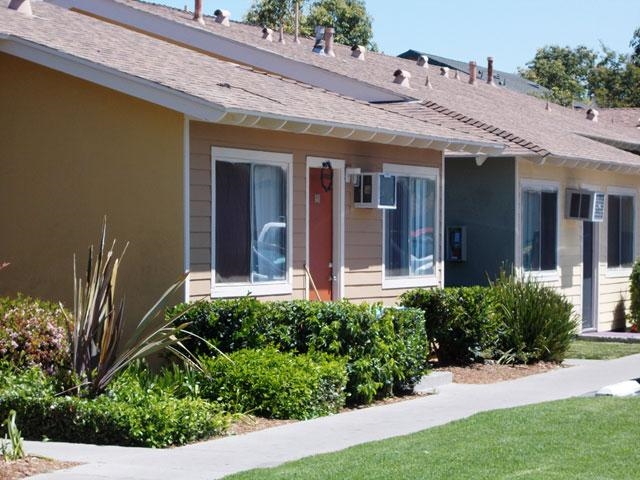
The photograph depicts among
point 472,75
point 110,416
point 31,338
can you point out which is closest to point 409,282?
point 31,338

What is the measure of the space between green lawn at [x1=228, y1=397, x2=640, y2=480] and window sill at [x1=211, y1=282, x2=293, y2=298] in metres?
3.48

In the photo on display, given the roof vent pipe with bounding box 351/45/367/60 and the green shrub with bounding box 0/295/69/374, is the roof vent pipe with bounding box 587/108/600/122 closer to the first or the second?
the roof vent pipe with bounding box 351/45/367/60

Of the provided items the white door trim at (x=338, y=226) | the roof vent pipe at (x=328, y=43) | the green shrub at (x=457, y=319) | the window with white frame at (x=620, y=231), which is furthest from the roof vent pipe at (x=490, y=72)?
the white door trim at (x=338, y=226)

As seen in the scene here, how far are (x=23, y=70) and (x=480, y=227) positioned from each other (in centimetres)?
849

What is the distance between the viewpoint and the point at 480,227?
19500mm

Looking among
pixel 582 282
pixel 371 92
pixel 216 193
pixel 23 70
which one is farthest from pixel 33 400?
pixel 582 282

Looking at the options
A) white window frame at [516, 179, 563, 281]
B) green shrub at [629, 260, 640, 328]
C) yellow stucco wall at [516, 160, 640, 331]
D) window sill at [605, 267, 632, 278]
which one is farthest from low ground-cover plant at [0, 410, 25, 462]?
window sill at [605, 267, 632, 278]

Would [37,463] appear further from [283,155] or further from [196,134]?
[283,155]

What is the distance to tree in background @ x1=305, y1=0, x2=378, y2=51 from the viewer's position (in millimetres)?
53781

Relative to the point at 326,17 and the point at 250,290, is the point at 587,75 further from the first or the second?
the point at 250,290

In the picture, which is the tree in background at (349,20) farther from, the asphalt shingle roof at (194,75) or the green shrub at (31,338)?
the green shrub at (31,338)

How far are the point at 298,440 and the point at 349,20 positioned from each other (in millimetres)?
45948

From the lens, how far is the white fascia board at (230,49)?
18.5 metres

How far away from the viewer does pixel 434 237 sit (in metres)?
17.0
